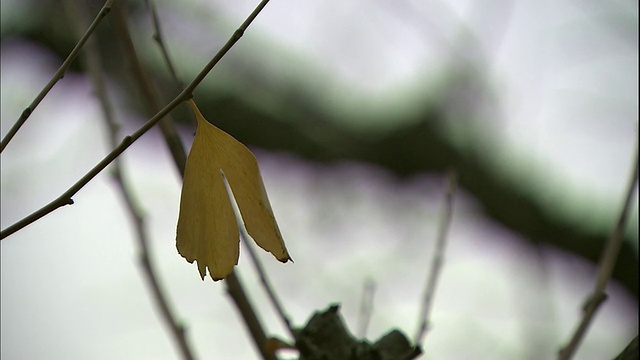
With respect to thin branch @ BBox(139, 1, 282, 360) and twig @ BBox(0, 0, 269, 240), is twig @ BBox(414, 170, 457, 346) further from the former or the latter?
twig @ BBox(0, 0, 269, 240)

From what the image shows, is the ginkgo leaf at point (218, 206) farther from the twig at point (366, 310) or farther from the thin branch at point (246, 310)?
the twig at point (366, 310)

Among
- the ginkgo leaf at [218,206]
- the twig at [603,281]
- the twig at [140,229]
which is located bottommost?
the twig at [603,281]

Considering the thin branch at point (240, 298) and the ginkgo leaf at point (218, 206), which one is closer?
the ginkgo leaf at point (218, 206)

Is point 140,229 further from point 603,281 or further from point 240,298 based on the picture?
point 603,281

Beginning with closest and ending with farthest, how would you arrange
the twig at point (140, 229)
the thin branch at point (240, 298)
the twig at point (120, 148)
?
the twig at point (120, 148) < the thin branch at point (240, 298) < the twig at point (140, 229)

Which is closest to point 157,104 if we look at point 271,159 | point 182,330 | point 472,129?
point 182,330

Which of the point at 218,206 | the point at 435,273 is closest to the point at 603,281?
the point at 435,273

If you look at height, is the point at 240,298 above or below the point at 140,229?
below

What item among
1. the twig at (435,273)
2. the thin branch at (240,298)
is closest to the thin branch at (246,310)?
the thin branch at (240,298)
